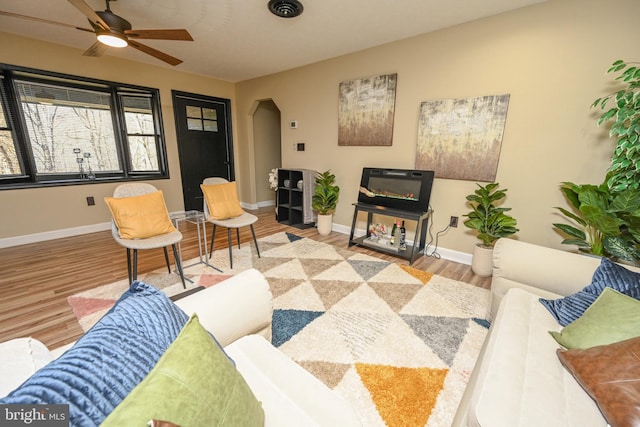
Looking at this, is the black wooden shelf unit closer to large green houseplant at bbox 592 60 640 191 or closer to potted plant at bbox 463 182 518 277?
potted plant at bbox 463 182 518 277

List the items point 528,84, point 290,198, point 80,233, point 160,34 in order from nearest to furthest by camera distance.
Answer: point 160,34 → point 528,84 → point 80,233 → point 290,198

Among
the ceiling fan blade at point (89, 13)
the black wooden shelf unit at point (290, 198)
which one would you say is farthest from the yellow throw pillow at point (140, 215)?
the black wooden shelf unit at point (290, 198)

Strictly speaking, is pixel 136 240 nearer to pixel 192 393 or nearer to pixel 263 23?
pixel 192 393

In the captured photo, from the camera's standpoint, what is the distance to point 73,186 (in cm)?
360

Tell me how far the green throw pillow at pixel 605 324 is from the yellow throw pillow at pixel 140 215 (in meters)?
2.71

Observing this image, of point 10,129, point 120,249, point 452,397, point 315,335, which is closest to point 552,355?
point 452,397

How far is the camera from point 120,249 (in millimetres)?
3209

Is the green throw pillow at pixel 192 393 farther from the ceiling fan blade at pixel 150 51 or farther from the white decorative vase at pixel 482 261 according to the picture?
the ceiling fan blade at pixel 150 51

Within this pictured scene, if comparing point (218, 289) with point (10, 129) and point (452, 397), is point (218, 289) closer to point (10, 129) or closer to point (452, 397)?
point (452, 397)

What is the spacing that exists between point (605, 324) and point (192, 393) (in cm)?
150

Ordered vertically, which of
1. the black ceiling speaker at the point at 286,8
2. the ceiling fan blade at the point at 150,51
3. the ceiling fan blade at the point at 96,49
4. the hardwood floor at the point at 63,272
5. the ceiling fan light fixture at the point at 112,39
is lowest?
the hardwood floor at the point at 63,272

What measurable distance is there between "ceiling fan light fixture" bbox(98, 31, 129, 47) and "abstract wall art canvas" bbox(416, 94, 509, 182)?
3035 mm

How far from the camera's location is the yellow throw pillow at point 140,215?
Result: 6.71 feet

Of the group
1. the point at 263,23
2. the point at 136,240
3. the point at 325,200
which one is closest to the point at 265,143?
the point at 325,200
